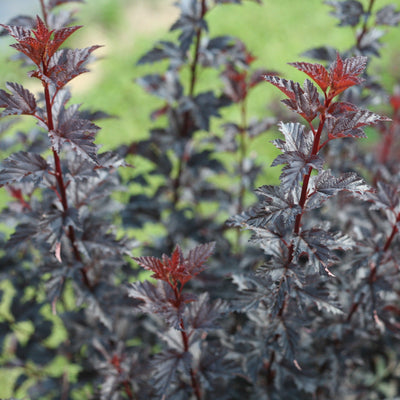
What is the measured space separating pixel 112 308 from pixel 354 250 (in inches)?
46.6

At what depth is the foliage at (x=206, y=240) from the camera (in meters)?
1.57

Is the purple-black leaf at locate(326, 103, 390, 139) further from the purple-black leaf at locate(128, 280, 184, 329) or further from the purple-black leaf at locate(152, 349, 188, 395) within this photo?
the purple-black leaf at locate(152, 349, 188, 395)

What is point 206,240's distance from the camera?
2924 mm

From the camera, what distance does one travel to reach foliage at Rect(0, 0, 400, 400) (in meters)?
1.57

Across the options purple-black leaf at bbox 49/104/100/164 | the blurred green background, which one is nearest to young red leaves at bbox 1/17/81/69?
purple-black leaf at bbox 49/104/100/164

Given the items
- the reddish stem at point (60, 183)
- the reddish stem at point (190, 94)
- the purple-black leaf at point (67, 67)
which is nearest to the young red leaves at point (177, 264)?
the reddish stem at point (60, 183)

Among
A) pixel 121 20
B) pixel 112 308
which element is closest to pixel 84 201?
pixel 112 308

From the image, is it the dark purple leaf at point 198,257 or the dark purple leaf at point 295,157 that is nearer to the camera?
the dark purple leaf at point 295,157

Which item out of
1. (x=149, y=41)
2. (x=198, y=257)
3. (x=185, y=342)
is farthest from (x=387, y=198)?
(x=149, y=41)

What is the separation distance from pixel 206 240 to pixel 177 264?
1.31 m

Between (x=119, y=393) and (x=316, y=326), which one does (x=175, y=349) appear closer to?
(x=119, y=393)

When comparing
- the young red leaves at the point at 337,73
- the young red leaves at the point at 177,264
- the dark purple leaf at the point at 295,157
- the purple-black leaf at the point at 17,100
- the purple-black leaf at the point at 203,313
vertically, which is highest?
the young red leaves at the point at 337,73

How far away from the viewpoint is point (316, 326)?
2.14 metres

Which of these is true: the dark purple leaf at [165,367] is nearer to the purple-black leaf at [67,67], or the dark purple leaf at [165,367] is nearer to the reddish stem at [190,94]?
the purple-black leaf at [67,67]
